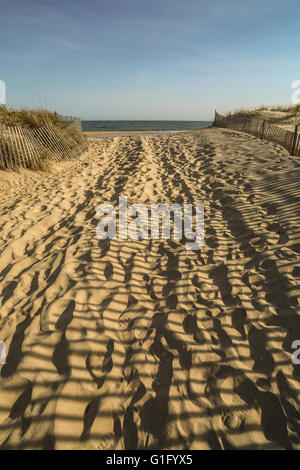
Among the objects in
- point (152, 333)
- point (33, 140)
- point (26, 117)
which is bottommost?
point (152, 333)

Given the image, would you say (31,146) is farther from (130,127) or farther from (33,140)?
(130,127)

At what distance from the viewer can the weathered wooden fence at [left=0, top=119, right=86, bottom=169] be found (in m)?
7.17

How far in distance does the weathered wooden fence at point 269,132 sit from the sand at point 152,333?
4538mm

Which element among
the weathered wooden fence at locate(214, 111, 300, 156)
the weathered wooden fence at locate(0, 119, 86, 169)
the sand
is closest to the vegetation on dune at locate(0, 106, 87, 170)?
the weathered wooden fence at locate(0, 119, 86, 169)

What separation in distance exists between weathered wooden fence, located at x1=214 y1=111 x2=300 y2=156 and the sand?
14.9 feet

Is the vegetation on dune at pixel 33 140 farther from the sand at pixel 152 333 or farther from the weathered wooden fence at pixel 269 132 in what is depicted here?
the weathered wooden fence at pixel 269 132

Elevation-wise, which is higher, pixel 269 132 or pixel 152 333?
pixel 269 132

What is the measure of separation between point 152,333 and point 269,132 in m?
11.4

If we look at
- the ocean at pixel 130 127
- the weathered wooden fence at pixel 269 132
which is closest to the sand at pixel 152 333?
the weathered wooden fence at pixel 269 132

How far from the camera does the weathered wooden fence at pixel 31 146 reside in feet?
23.5

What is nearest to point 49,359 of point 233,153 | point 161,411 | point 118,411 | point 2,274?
point 118,411

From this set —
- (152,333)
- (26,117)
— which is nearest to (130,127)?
(26,117)

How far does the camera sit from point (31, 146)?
25.7 ft

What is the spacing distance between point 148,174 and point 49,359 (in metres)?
6.01
